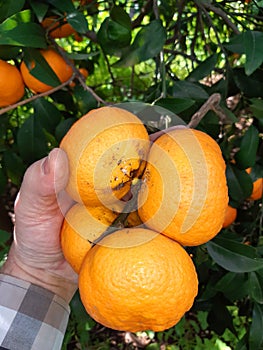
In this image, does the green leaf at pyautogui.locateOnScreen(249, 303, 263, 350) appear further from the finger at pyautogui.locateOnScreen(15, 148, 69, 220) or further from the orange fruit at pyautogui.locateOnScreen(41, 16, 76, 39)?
the orange fruit at pyautogui.locateOnScreen(41, 16, 76, 39)

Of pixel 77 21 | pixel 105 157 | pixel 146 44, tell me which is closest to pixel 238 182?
pixel 146 44

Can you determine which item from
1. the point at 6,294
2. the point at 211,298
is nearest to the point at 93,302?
the point at 6,294

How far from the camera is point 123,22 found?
100cm

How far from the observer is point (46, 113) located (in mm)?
1246

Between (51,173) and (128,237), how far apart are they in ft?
0.52

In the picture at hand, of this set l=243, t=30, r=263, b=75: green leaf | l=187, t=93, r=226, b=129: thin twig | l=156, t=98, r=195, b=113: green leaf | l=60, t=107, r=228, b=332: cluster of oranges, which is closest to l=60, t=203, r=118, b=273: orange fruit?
l=60, t=107, r=228, b=332: cluster of oranges

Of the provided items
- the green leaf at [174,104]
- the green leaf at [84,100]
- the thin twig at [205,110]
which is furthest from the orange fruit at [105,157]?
the green leaf at [84,100]

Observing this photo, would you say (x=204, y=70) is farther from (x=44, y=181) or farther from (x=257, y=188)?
(x=44, y=181)

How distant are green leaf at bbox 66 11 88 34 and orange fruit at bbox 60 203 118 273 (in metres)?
0.45

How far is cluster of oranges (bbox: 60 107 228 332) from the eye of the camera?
606mm

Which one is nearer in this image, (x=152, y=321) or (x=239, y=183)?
(x=152, y=321)

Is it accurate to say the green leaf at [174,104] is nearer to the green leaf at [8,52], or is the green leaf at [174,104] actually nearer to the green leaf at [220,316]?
the green leaf at [8,52]

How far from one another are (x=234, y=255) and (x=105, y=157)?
39 cm

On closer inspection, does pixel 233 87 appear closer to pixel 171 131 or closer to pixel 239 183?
pixel 239 183
